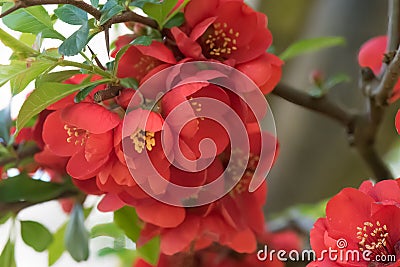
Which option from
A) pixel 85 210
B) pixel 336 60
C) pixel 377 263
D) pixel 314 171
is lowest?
pixel 314 171

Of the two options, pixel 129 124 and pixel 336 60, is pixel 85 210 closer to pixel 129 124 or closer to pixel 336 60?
pixel 129 124

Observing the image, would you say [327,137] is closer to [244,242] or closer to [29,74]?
[244,242]

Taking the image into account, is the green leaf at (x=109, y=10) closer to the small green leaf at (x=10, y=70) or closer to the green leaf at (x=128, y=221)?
the small green leaf at (x=10, y=70)

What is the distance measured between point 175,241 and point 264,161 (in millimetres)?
76

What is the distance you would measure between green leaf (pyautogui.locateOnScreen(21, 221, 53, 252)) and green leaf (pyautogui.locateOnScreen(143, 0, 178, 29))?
0.56 ft

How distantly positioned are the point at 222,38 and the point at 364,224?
14 cm

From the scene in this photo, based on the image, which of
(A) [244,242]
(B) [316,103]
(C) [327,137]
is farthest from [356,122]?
(C) [327,137]

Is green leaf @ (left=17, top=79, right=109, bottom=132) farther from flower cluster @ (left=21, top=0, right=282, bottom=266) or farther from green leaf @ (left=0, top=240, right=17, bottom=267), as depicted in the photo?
green leaf @ (left=0, top=240, right=17, bottom=267)

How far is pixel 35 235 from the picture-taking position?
16.9 inches

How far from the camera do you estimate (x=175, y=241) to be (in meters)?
0.38

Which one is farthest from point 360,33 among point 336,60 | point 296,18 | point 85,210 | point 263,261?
point 85,210

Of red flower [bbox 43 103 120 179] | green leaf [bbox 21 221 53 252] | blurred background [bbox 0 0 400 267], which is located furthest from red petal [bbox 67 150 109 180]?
blurred background [bbox 0 0 400 267]

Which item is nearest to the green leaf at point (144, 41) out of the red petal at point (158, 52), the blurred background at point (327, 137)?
the red petal at point (158, 52)

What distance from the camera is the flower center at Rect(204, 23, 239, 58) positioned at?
376 millimetres
